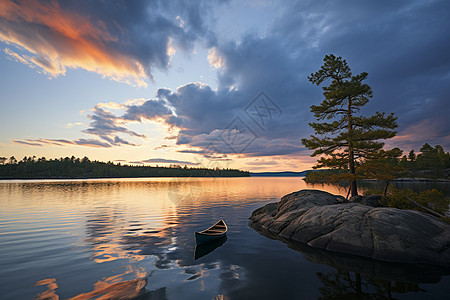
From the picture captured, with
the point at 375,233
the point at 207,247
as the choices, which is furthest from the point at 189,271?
the point at 375,233

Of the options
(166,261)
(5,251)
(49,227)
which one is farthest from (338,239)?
(49,227)

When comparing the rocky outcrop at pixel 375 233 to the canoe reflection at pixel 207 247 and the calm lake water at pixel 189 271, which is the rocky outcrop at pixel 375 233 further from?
the canoe reflection at pixel 207 247

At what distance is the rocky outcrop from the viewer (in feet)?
30.0

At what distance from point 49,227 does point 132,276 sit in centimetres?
1402

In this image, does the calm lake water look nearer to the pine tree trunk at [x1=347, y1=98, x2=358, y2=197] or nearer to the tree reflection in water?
the tree reflection in water

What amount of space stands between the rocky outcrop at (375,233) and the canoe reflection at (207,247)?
448 cm

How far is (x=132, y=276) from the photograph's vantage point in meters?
7.89

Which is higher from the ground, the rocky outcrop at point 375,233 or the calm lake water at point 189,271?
the rocky outcrop at point 375,233

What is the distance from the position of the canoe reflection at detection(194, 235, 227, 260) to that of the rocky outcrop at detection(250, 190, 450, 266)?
448 centimetres

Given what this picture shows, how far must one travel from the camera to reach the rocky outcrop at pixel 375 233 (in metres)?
9.15

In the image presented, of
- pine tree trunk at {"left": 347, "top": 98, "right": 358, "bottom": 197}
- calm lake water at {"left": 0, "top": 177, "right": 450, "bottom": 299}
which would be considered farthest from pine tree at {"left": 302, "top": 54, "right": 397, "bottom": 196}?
calm lake water at {"left": 0, "top": 177, "right": 450, "bottom": 299}

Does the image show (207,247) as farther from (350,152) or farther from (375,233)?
(350,152)

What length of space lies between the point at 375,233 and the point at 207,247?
9.15 m

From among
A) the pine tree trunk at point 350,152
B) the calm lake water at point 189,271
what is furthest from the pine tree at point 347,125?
the calm lake water at point 189,271
